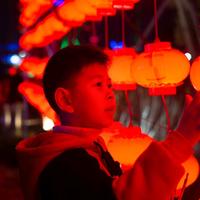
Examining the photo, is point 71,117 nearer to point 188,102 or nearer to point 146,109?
point 188,102

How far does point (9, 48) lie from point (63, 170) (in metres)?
17.8

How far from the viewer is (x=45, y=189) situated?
144 centimetres

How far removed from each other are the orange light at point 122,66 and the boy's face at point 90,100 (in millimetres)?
1184

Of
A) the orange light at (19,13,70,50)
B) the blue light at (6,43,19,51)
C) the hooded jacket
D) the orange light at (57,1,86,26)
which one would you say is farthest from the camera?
the blue light at (6,43,19,51)

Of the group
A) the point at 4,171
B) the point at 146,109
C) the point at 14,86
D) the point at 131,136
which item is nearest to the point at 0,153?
the point at 4,171

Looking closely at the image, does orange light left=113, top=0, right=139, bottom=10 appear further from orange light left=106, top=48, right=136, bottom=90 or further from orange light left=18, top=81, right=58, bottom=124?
orange light left=18, top=81, right=58, bottom=124

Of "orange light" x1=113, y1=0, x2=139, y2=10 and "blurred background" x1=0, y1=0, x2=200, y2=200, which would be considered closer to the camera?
"orange light" x1=113, y1=0, x2=139, y2=10

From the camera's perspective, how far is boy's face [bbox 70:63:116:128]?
60.9 inches

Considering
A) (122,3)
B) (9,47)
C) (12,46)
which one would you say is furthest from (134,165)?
(12,46)

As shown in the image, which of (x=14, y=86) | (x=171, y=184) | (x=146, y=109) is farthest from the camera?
(x=14, y=86)

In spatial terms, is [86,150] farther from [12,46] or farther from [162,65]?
[12,46]

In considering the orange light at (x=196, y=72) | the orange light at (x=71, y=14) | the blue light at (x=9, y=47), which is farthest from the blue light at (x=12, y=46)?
the orange light at (x=196, y=72)

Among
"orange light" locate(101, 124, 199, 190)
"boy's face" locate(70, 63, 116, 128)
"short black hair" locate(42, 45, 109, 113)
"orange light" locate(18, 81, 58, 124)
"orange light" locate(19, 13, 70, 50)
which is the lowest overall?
"orange light" locate(18, 81, 58, 124)

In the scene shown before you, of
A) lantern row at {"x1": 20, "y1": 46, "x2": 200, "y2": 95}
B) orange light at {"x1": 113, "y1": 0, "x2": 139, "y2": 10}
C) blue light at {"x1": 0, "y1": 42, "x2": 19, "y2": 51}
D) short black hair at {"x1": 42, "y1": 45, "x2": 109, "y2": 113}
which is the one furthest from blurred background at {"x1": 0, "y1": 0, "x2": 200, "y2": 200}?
blue light at {"x1": 0, "y1": 42, "x2": 19, "y2": 51}
